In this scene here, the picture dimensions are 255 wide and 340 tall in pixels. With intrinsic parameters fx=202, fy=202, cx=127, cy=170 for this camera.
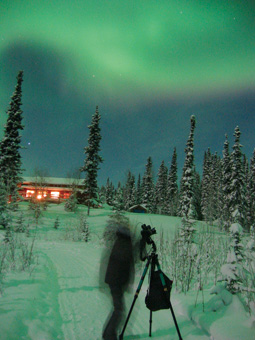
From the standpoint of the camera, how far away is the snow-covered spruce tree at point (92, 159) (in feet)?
120

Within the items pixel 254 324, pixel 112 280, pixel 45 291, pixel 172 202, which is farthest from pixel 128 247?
pixel 172 202

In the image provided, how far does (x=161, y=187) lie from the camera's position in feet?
Result: 190

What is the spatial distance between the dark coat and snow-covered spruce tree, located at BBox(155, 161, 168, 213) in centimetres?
5420

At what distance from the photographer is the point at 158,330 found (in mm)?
3867

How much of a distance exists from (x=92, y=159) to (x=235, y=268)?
1375 inches

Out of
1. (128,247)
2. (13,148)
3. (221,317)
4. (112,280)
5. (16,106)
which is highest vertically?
(16,106)

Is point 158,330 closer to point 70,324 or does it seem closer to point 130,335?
point 130,335

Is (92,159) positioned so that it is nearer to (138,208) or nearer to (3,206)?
(138,208)

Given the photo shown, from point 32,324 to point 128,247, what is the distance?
2197 mm

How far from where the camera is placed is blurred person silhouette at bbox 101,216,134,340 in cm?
318

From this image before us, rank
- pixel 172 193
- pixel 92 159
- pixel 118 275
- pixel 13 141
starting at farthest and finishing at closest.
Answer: pixel 172 193, pixel 92 159, pixel 13 141, pixel 118 275

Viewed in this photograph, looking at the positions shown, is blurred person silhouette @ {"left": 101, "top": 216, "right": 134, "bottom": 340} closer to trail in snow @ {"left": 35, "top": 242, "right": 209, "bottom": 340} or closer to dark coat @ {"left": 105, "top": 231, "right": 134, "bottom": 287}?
dark coat @ {"left": 105, "top": 231, "right": 134, "bottom": 287}

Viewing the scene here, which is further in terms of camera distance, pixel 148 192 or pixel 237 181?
pixel 148 192

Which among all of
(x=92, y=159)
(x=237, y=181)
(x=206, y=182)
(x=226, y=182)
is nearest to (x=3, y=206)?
(x=92, y=159)
